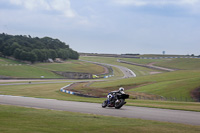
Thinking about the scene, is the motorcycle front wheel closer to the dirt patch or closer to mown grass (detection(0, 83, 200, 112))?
mown grass (detection(0, 83, 200, 112))

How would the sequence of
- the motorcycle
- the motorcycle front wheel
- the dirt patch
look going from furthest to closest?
the dirt patch < the motorcycle front wheel < the motorcycle

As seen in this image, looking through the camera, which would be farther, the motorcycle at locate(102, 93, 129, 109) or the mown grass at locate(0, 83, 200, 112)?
the mown grass at locate(0, 83, 200, 112)

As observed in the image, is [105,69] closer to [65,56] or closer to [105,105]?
[65,56]

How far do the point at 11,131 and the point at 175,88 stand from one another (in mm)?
39159

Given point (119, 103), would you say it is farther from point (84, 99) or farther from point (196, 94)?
point (196, 94)

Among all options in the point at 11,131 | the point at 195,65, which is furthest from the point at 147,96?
the point at 195,65

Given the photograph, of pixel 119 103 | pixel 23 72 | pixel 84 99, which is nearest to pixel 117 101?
pixel 119 103

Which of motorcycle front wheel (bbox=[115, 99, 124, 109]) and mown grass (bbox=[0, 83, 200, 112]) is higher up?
motorcycle front wheel (bbox=[115, 99, 124, 109])

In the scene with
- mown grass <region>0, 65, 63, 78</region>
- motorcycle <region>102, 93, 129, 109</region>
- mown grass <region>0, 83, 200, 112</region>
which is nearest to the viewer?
motorcycle <region>102, 93, 129, 109</region>

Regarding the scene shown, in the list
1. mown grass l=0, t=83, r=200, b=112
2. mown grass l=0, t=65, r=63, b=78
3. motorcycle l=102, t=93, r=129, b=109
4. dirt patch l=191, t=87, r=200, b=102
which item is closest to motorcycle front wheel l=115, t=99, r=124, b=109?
motorcycle l=102, t=93, r=129, b=109

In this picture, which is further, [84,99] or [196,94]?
[196,94]

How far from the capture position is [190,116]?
1788cm

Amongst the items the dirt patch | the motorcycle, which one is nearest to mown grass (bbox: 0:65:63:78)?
the dirt patch

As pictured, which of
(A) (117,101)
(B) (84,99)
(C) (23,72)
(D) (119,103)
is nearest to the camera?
(D) (119,103)
